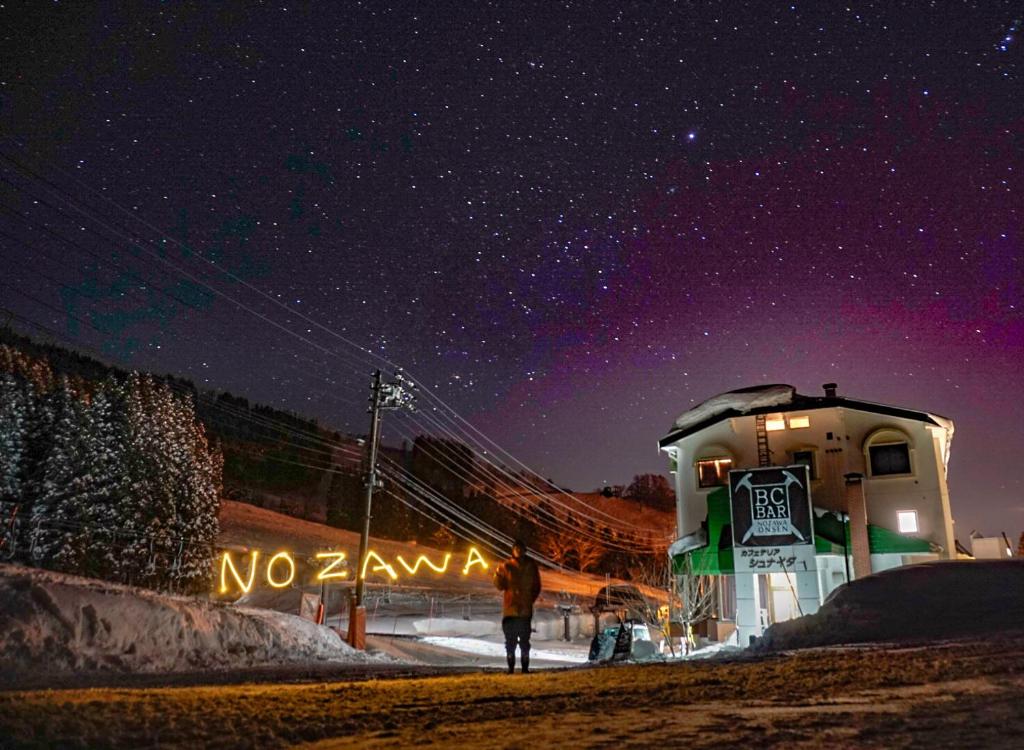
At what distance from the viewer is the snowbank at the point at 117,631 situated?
1156 cm

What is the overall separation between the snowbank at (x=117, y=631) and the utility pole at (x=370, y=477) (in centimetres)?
500

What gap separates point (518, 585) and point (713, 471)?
888 inches

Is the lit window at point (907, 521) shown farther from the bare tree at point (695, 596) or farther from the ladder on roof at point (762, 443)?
the bare tree at point (695, 596)

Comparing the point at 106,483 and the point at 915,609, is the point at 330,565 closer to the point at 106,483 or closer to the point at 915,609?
the point at 106,483

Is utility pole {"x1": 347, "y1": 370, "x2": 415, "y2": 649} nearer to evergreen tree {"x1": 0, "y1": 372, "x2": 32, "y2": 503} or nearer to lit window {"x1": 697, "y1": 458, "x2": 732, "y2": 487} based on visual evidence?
lit window {"x1": 697, "y1": 458, "x2": 732, "y2": 487}

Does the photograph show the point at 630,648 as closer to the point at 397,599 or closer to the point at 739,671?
the point at 739,671

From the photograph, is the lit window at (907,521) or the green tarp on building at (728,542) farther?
the lit window at (907,521)

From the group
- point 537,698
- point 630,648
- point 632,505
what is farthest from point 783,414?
point 632,505

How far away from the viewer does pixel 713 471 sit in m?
31.3

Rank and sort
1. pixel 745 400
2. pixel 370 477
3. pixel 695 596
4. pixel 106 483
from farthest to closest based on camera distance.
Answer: pixel 106 483 → pixel 745 400 → pixel 695 596 → pixel 370 477

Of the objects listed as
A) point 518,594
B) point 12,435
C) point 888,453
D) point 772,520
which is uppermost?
point 12,435

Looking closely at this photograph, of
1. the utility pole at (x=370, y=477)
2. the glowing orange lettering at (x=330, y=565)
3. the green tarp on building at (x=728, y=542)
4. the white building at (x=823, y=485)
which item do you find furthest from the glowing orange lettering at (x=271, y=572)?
the white building at (x=823, y=485)

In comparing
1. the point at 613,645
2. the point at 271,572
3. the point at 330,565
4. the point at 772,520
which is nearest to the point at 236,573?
the point at 271,572

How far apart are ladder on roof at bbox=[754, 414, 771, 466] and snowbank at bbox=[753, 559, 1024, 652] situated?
568 inches
